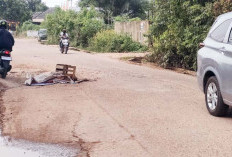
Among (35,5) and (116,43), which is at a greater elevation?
(35,5)

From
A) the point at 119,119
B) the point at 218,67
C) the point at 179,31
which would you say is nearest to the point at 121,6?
the point at 179,31

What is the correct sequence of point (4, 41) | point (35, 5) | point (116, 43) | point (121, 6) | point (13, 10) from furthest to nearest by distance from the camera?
point (35, 5) → point (13, 10) → point (121, 6) → point (116, 43) → point (4, 41)

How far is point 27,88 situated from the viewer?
1133 cm

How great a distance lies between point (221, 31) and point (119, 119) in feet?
8.16

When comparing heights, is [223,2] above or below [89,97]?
above

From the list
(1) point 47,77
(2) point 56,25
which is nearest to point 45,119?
(1) point 47,77

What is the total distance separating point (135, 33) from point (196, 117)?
22412 mm

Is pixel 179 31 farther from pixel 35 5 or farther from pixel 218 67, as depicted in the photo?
pixel 35 5

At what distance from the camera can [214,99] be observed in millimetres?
7941

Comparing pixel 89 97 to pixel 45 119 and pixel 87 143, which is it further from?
pixel 87 143

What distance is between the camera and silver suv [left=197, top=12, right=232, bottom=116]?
7.36 meters

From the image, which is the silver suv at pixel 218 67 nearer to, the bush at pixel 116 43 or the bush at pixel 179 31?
the bush at pixel 179 31

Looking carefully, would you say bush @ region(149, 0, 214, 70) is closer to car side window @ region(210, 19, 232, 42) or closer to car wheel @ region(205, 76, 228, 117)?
car side window @ region(210, 19, 232, 42)

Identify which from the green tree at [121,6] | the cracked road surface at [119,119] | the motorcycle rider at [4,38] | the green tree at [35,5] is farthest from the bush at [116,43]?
the green tree at [35,5]
